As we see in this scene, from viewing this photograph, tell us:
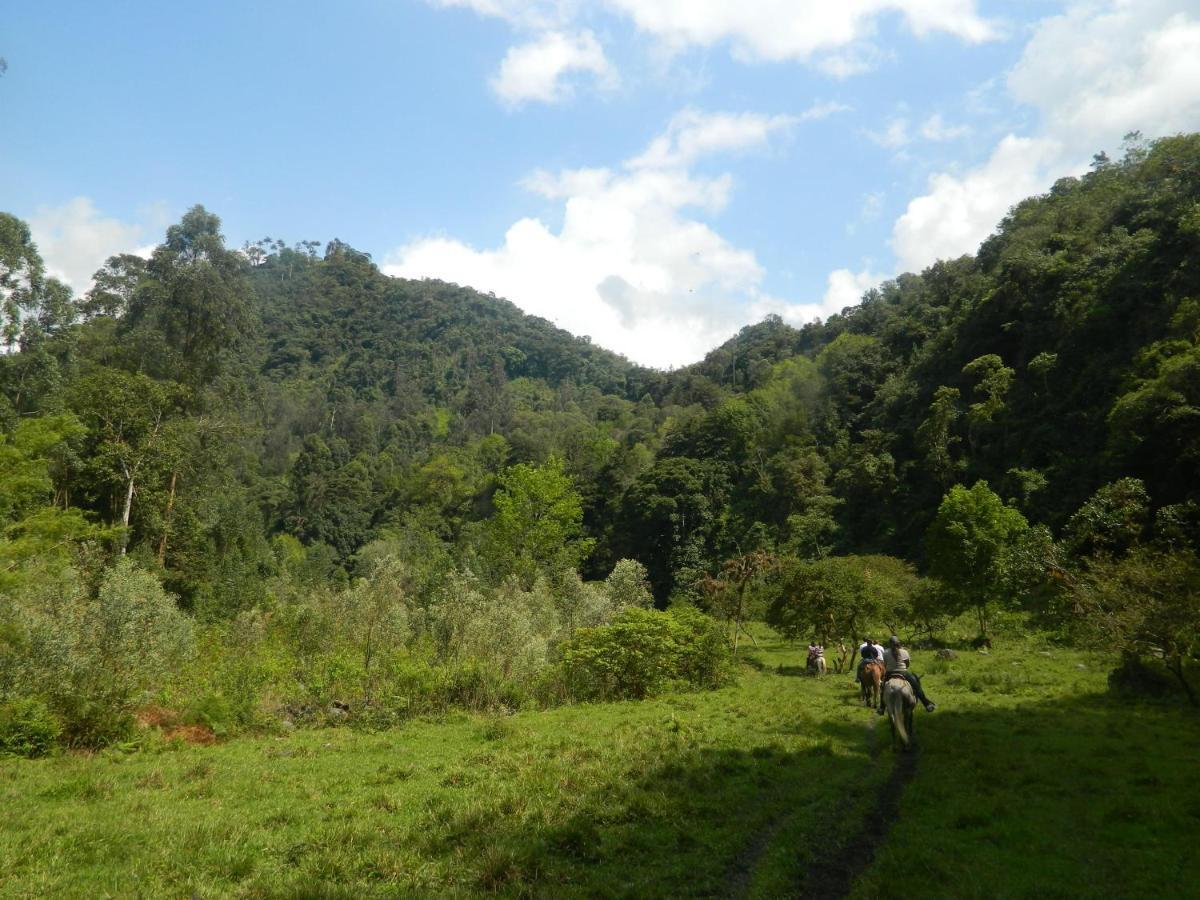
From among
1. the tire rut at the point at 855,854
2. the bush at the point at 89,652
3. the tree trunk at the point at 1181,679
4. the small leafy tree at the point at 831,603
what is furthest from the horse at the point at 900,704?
the bush at the point at 89,652

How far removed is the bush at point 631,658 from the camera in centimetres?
2300

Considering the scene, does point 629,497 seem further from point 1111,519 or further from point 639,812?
point 639,812

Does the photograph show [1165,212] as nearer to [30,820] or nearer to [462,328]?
[30,820]

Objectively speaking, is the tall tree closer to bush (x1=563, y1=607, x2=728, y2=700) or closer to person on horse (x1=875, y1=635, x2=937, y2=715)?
bush (x1=563, y1=607, x2=728, y2=700)

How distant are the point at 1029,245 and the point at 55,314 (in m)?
75.4

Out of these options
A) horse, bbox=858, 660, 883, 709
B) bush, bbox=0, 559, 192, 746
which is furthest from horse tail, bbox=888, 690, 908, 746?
bush, bbox=0, 559, 192, 746

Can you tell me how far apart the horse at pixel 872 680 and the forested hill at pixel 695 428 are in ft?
55.4

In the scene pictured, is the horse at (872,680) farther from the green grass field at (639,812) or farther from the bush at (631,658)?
the bush at (631,658)

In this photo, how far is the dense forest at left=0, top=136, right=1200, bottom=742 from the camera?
747 inches

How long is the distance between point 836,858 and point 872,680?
11.9m

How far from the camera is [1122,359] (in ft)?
155

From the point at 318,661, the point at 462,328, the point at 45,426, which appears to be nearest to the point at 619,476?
the point at 318,661

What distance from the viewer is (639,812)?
938cm

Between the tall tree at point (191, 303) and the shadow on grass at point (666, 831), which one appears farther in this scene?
the tall tree at point (191, 303)
